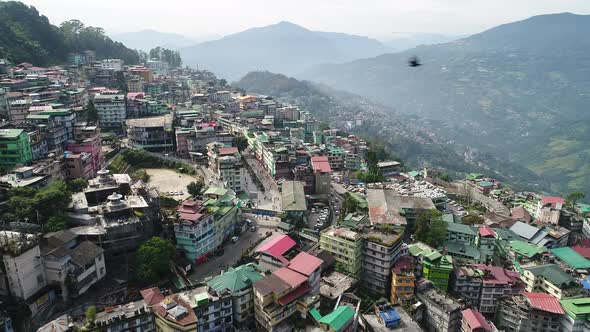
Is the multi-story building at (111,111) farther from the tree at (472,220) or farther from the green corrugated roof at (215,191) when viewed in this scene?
the tree at (472,220)

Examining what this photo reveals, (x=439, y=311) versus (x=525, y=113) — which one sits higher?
(x=439, y=311)

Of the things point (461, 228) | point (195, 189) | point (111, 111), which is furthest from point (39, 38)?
point (461, 228)

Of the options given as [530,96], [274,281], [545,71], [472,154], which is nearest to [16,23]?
[274,281]

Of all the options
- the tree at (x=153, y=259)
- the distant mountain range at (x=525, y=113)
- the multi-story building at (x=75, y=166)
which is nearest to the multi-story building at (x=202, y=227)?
the tree at (x=153, y=259)

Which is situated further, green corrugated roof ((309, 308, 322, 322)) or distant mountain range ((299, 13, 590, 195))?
distant mountain range ((299, 13, 590, 195))

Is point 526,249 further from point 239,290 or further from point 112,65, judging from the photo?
point 112,65

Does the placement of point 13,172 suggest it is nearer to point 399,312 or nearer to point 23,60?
point 399,312

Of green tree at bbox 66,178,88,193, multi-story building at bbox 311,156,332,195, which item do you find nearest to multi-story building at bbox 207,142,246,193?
multi-story building at bbox 311,156,332,195

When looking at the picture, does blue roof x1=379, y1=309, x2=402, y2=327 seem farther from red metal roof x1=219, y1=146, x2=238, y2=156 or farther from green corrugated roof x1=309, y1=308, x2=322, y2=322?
red metal roof x1=219, y1=146, x2=238, y2=156
